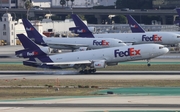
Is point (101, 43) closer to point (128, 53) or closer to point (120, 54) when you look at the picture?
point (120, 54)

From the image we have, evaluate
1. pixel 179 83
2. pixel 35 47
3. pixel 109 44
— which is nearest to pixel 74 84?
pixel 179 83

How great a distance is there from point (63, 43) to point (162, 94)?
5992 centimetres

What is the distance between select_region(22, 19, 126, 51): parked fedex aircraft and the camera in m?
112

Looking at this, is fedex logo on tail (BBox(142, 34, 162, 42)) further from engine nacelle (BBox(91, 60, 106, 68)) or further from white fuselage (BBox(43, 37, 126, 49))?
engine nacelle (BBox(91, 60, 106, 68))

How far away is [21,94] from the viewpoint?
57250mm

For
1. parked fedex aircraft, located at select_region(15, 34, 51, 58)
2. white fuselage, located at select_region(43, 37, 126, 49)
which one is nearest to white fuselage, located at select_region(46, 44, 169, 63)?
parked fedex aircraft, located at select_region(15, 34, 51, 58)

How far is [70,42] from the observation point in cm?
11444

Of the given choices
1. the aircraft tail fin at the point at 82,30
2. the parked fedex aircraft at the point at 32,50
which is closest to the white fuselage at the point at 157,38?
the aircraft tail fin at the point at 82,30

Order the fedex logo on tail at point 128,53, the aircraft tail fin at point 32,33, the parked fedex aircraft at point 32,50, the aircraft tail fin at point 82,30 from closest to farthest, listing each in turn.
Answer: the fedex logo on tail at point 128,53 → the parked fedex aircraft at point 32,50 → the aircraft tail fin at point 32,33 → the aircraft tail fin at point 82,30

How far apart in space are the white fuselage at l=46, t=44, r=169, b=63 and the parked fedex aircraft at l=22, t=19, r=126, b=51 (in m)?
31.5

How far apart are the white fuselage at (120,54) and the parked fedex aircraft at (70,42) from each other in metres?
31.5

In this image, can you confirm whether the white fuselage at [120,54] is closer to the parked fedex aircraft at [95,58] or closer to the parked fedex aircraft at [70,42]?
the parked fedex aircraft at [95,58]

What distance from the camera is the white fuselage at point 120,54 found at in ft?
257

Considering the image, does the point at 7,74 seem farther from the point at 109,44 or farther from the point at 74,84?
the point at 109,44
